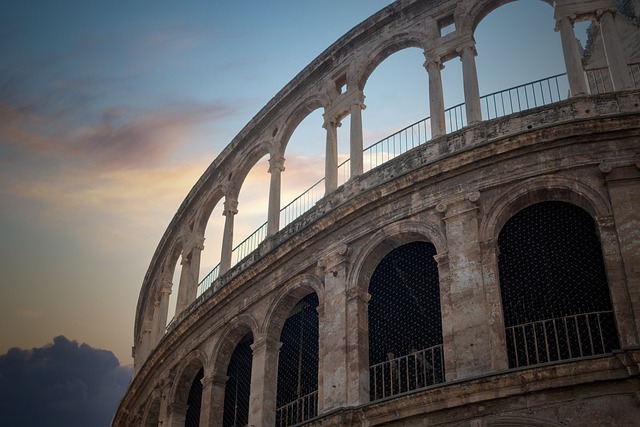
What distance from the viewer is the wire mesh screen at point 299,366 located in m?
17.6

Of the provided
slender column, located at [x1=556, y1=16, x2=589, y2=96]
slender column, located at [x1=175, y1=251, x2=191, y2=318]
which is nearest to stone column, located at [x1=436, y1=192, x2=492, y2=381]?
slender column, located at [x1=556, y1=16, x2=589, y2=96]

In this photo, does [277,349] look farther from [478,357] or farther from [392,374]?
[478,357]

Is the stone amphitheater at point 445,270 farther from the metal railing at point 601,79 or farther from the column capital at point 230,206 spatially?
the column capital at point 230,206

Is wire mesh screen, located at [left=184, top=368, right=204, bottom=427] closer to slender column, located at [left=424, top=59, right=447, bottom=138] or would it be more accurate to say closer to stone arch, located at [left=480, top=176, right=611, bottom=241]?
slender column, located at [left=424, top=59, right=447, bottom=138]

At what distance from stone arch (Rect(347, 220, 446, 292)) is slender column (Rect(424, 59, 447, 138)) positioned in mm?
2033

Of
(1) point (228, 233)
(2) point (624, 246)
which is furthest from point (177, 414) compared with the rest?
(2) point (624, 246)

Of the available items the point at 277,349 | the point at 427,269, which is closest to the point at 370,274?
the point at 427,269

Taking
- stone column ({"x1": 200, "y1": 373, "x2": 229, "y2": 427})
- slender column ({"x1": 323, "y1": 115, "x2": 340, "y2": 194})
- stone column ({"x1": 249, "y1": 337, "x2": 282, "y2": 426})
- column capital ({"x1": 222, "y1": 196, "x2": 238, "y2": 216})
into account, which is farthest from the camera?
column capital ({"x1": 222, "y1": 196, "x2": 238, "y2": 216})

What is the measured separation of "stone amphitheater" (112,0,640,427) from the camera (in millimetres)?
14086

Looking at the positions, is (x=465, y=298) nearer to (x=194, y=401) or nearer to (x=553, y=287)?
(x=553, y=287)

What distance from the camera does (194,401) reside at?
21.8 metres

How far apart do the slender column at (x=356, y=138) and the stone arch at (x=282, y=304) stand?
8.26 feet

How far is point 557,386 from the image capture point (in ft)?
43.7

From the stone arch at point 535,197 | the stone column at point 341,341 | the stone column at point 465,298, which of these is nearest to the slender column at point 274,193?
the stone column at point 341,341
